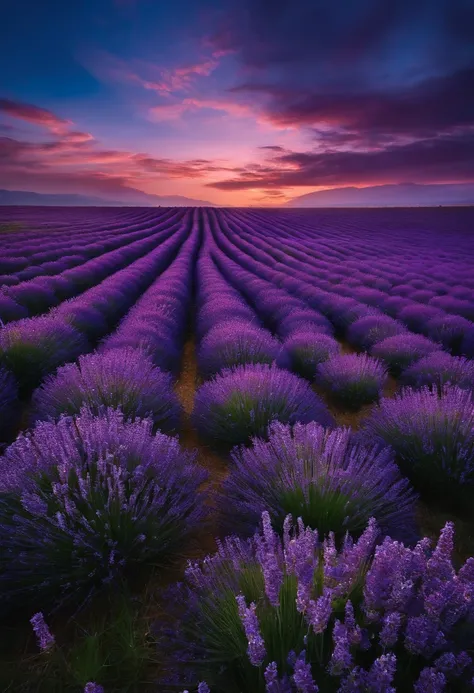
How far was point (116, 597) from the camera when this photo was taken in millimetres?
1751

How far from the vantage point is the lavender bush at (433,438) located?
2.51 meters

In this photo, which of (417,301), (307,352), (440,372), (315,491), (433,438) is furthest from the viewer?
(417,301)

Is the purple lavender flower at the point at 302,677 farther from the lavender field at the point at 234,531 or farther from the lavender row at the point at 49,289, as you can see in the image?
the lavender row at the point at 49,289

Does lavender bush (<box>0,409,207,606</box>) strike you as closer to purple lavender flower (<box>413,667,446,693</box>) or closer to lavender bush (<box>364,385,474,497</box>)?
purple lavender flower (<box>413,667,446,693</box>)

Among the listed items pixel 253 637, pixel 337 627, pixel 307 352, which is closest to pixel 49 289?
pixel 307 352

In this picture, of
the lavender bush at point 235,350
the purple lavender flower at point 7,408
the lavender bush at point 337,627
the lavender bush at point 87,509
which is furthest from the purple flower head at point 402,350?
the purple lavender flower at point 7,408

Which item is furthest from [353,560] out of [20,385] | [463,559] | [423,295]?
[423,295]

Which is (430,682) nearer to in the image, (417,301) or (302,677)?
(302,677)

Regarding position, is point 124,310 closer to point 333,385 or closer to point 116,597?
point 333,385

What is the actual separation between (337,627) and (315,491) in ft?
3.31

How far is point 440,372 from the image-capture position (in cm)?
406

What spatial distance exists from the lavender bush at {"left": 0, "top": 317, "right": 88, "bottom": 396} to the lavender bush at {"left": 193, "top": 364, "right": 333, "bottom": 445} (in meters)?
1.94

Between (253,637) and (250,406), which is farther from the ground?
(253,637)

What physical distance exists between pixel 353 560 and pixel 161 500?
98 centimetres
